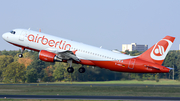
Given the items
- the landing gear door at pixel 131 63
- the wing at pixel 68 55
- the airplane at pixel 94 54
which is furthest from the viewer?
the wing at pixel 68 55

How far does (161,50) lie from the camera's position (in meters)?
53.3

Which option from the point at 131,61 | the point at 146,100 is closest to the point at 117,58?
the point at 131,61

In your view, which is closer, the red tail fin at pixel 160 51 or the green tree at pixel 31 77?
the red tail fin at pixel 160 51

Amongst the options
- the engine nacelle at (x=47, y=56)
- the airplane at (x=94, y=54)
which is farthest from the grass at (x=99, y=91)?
the engine nacelle at (x=47, y=56)

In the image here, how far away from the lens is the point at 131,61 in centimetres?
5362

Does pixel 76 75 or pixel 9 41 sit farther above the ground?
pixel 9 41

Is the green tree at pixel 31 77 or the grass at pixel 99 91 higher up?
the green tree at pixel 31 77

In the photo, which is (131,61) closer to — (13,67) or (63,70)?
(63,70)

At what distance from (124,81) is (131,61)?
92.7 ft

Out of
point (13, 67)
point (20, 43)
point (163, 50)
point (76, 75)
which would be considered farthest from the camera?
point (13, 67)

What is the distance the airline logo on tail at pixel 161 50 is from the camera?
5285cm

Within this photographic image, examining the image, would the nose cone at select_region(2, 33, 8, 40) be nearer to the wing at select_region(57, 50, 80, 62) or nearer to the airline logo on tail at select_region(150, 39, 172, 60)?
the wing at select_region(57, 50, 80, 62)

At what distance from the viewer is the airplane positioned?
53250mm

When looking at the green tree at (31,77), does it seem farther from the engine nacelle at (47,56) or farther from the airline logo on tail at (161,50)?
the airline logo on tail at (161,50)
